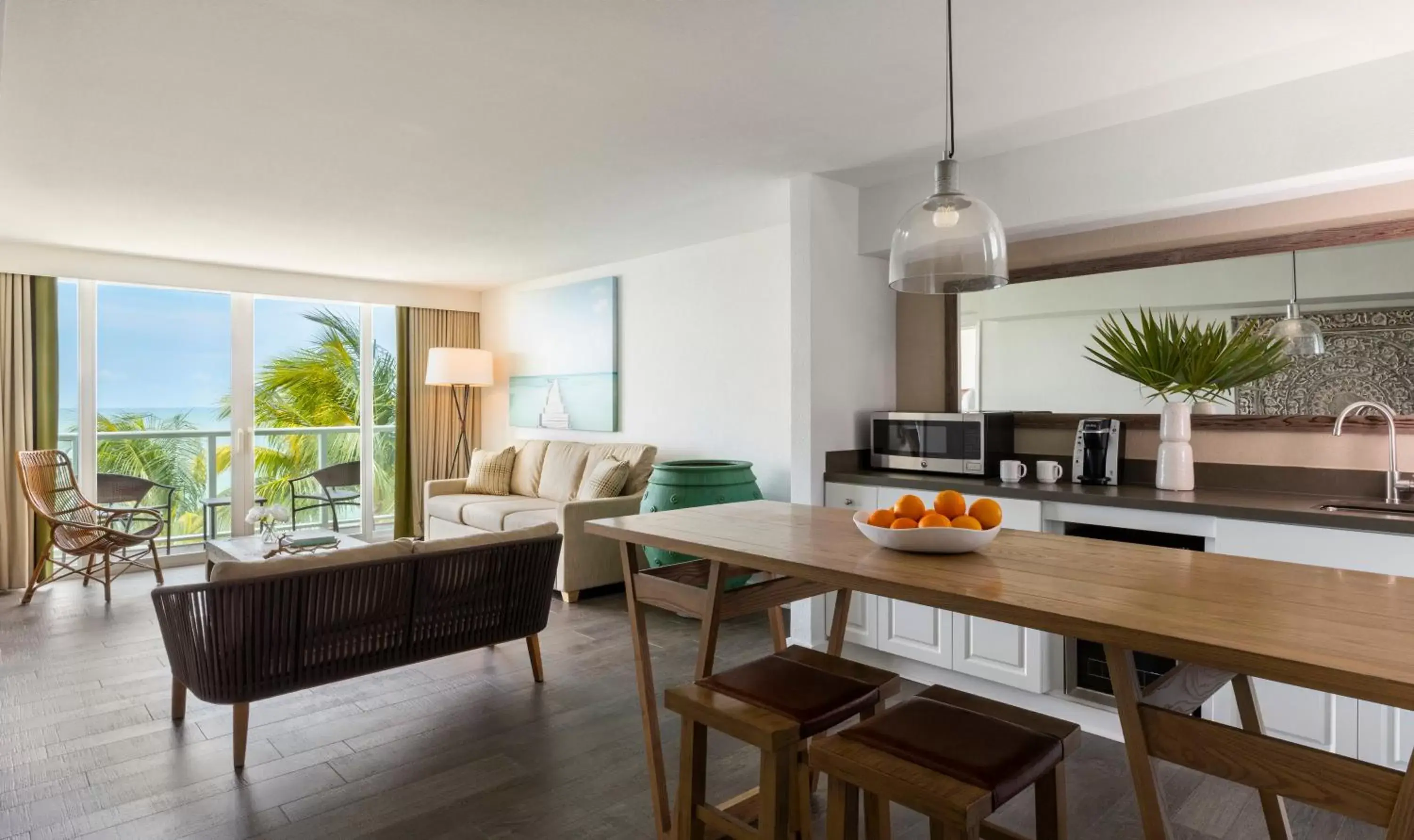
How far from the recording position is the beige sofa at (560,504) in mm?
4738

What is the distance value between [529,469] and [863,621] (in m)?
3.47

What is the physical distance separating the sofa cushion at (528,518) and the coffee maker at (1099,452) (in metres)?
3.03

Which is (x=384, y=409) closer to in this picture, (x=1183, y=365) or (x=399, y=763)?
(x=399, y=763)

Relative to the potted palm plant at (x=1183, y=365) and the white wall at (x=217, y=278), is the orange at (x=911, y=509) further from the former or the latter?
A: the white wall at (x=217, y=278)

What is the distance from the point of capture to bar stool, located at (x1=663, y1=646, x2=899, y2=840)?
1593 millimetres

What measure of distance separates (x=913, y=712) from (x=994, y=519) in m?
0.46

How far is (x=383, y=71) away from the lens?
251 centimetres

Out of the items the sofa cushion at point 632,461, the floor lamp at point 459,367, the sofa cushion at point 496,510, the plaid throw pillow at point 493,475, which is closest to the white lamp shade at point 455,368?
the floor lamp at point 459,367

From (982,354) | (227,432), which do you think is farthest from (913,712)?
(227,432)

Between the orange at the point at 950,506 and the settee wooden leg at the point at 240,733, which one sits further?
the settee wooden leg at the point at 240,733

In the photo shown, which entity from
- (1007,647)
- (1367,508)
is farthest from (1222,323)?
(1007,647)

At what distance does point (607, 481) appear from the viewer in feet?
16.5

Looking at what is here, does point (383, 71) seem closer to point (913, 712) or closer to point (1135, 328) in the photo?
point (913, 712)

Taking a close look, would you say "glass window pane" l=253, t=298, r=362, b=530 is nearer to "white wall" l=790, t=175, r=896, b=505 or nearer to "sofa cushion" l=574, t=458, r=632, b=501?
"sofa cushion" l=574, t=458, r=632, b=501
